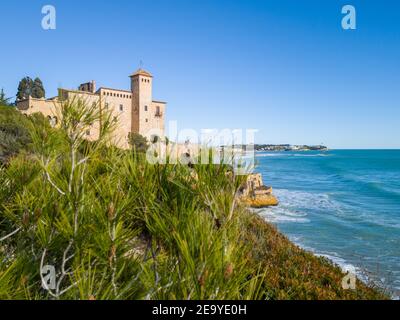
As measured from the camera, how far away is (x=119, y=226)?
1.62m

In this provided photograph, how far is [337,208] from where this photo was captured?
85.2 ft

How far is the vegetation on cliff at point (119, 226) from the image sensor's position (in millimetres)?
1396

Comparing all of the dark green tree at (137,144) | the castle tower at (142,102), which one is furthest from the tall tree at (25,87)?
the dark green tree at (137,144)

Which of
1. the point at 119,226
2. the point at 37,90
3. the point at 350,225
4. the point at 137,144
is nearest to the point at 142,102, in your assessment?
the point at 37,90

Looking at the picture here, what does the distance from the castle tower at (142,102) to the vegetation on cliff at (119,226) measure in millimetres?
39789

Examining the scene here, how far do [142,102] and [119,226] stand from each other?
4148cm

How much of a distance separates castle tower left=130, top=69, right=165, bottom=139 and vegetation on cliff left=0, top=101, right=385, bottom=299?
39789mm

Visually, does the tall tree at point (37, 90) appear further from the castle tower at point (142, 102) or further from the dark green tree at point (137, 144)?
the dark green tree at point (137, 144)

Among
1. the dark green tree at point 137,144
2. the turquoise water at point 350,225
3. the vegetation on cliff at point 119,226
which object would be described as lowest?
the turquoise water at point 350,225

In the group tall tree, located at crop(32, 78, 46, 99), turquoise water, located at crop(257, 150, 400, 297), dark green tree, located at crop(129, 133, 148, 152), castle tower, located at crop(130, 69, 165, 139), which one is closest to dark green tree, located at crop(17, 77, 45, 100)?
tall tree, located at crop(32, 78, 46, 99)

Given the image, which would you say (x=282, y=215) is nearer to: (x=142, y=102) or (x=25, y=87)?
(x=142, y=102)

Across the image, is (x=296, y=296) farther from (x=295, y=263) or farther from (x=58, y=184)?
(x=58, y=184)
